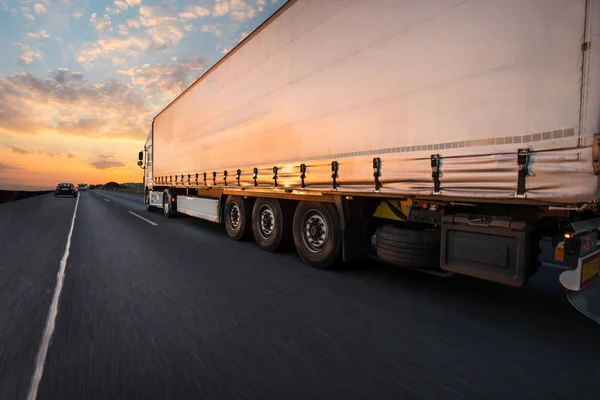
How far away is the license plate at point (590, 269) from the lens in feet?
10.2

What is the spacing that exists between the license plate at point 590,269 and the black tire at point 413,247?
1306 millimetres

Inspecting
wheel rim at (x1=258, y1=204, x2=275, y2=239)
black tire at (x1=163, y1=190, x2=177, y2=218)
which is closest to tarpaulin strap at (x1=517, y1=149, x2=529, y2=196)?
wheel rim at (x1=258, y1=204, x2=275, y2=239)

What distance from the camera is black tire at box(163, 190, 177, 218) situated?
13.4 m

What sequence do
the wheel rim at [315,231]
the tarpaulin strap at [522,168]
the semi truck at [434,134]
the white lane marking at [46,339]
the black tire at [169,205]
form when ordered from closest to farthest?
the white lane marking at [46,339]
the semi truck at [434,134]
the tarpaulin strap at [522,168]
the wheel rim at [315,231]
the black tire at [169,205]

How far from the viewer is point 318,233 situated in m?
5.71

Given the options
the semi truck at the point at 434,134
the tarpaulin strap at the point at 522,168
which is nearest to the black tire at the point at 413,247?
the semi truck at the point at 434,134

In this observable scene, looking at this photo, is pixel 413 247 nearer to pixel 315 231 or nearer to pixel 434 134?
pixel 434 134

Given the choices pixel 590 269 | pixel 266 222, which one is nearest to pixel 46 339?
pixel 266 222

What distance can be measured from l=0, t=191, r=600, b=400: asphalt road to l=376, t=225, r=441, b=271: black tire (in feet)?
1.42

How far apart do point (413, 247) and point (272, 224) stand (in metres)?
3.35

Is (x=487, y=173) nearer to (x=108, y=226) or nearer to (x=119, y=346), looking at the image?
(x=119, y=346)

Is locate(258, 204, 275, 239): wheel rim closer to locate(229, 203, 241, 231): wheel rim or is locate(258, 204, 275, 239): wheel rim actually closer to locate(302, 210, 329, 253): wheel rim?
locate(302, 210, 329, 253): wheel rim

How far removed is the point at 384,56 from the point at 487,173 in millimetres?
1894

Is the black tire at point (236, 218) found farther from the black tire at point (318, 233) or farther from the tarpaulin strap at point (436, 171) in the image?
the tarpaulin strap at point (436, 171)
